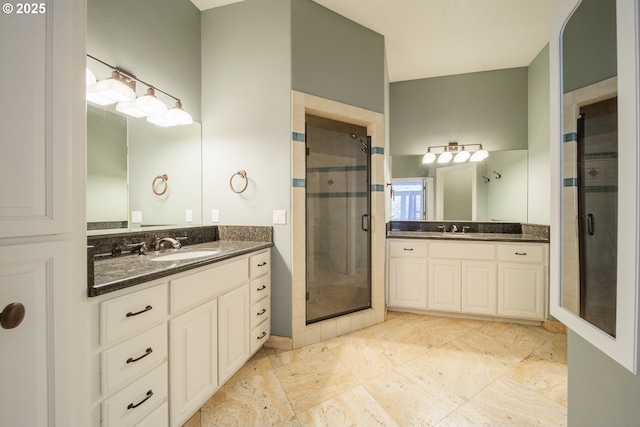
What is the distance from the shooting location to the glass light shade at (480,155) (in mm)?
3070

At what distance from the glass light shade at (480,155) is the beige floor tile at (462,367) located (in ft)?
7.13

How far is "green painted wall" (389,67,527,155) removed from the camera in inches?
119

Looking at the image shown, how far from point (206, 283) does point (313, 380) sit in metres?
1.02

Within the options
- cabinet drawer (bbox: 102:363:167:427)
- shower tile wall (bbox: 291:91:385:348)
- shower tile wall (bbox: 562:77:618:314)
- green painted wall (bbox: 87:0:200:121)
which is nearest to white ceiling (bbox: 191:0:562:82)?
green painted wall (bbox: 87:0:200:121)

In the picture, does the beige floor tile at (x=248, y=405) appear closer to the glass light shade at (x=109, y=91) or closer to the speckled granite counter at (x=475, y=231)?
the speckled granite counter at (x=475, y=231)

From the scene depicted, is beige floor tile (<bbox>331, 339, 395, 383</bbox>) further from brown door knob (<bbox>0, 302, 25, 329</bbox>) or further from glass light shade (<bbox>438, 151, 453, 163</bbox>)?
glass light shade (<bbox>438, 151, 453, 163</bbox>)

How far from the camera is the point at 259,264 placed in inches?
75.6

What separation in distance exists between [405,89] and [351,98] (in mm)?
1418

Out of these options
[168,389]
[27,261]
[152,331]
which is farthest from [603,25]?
[168,389]

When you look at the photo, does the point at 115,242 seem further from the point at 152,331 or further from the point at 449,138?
the point at 449,138

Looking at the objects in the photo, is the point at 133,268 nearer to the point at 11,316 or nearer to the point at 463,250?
the point at 11,316

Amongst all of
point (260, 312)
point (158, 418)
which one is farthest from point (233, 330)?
point (158, 418)

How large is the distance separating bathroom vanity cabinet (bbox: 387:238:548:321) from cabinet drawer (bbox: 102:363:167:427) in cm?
230

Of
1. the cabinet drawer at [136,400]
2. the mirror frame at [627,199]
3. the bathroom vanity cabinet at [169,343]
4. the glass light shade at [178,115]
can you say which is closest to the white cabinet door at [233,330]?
the bathroom vanity cabinet at [169,343]
